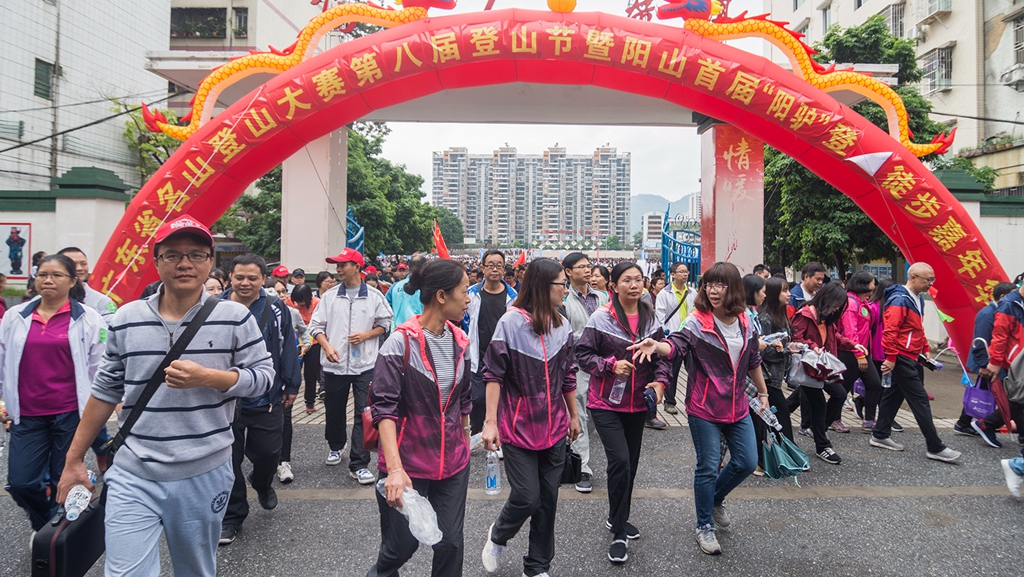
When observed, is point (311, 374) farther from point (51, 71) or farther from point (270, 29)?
point (270, 29)

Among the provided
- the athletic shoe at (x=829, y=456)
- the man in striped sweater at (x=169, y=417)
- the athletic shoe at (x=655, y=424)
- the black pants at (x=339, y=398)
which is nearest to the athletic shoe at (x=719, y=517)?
the athletic shoe at (x=829, y=456)

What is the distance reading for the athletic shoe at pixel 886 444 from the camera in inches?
191

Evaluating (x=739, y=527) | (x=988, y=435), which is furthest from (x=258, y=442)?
(x=988, y=435)

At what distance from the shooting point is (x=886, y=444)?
4887mm

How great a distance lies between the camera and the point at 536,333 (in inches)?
110

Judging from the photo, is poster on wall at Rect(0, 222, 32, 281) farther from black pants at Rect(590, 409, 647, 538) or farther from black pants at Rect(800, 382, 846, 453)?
black pants at Rect(800, 382, 846, 453)

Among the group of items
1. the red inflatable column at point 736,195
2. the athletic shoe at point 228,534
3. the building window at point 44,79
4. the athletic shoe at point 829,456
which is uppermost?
the building window at point 44,79

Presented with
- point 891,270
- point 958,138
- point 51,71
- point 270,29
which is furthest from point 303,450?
point 270,29

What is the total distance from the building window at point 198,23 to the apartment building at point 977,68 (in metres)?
24.4

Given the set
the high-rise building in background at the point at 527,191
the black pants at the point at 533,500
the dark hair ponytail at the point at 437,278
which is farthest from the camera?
the high-rise building in background at the point at 527,191

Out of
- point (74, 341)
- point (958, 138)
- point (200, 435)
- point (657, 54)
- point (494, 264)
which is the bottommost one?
point (200, 435)

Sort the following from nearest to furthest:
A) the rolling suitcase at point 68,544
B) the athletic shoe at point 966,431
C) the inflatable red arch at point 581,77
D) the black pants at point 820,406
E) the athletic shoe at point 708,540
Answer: the rolling suitcase at point 68,544 → the athletic shoe at point 708,540 → the black pants at point 820,406 → the athletic shoe at point 966,431 → the inflatable red arch at point 581,77

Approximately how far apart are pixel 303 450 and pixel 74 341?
7.10ft

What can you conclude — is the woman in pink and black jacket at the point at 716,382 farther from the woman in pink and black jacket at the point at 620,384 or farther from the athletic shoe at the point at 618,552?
the athletic shoe at the point at 618,552
